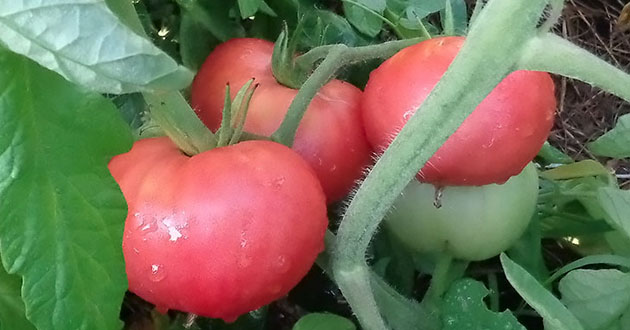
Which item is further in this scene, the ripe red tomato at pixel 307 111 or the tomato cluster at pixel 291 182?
the ripe red tomato at pixel 307 111

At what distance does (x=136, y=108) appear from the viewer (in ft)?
2.34

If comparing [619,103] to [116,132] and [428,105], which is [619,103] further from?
[116,132]

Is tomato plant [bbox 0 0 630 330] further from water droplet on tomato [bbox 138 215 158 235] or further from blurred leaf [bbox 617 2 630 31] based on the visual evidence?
blurred leaf [bbox 617 2 630 31]

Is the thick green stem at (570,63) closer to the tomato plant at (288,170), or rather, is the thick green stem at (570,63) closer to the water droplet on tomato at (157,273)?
the tomato plant at (288,170)

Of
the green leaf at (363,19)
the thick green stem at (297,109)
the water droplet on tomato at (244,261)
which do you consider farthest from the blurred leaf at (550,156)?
the water droplet on tomato at (244,261)

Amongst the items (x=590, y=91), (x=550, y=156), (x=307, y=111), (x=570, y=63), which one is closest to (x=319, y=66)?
(x=307, y=111)

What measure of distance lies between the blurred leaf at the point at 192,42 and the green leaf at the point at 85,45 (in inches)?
15.7

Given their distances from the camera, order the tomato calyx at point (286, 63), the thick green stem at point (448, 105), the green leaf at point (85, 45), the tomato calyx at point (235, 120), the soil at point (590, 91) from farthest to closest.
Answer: the soil at point (590, 91) < the tomato calyx at point (286, 63) < the tomato calyx at point (235, 120) < the thick green stem at point (448, 105) < the green leaf at point (85, 45)

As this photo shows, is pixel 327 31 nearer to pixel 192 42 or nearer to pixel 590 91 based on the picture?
pixel 192 42

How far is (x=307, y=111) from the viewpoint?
657mm

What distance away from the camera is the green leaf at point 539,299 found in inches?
21.5

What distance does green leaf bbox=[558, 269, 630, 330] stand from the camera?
631 millimetres

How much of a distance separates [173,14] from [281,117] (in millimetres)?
221

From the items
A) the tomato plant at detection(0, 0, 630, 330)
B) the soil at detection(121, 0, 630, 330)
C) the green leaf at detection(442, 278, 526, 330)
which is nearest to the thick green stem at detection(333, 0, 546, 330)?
the tomato plant at detection(0, 0, 630, 330)
